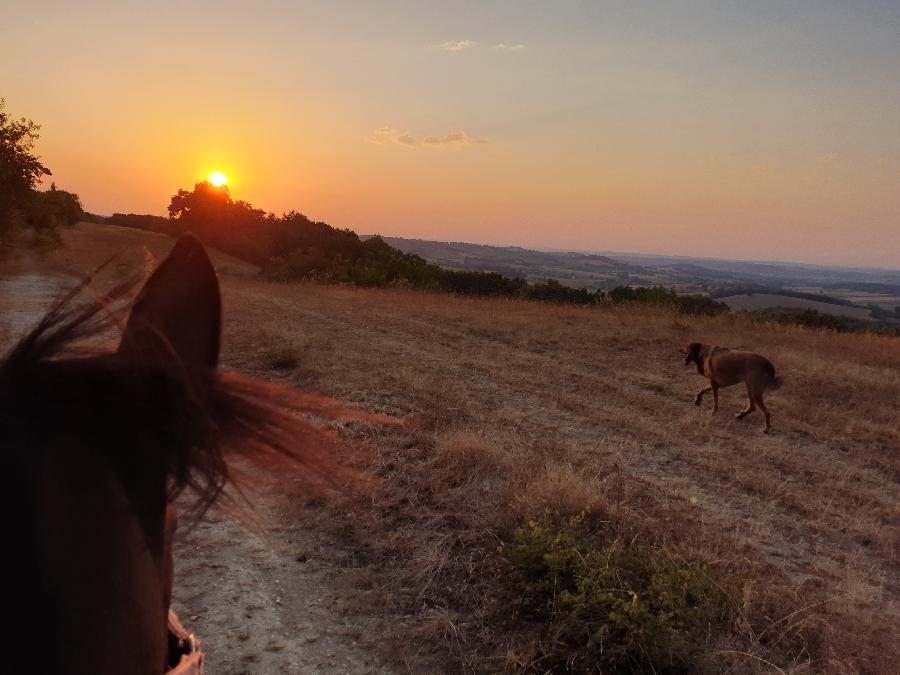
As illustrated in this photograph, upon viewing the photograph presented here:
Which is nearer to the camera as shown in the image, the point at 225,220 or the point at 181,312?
the point at 181,312

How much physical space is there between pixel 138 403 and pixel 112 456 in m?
0.06

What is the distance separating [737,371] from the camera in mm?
7906

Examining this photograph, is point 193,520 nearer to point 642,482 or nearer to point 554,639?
point 554,639

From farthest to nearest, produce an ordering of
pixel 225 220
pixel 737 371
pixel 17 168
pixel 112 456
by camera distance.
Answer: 1. pixel 225 220
2. pixel 17 168
3. pixel 737 371
4. pixel 112 456

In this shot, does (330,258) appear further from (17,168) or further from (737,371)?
(737,371)

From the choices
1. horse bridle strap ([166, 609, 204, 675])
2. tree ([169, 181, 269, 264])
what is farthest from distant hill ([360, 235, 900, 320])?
horse bridle strap ([166, 609, 204, 675])

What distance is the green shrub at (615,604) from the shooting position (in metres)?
2.73

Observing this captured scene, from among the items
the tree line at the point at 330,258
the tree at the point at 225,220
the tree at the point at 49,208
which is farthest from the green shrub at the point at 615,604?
the tree at the point at 225,220

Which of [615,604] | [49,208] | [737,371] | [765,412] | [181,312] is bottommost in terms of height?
[765,412]

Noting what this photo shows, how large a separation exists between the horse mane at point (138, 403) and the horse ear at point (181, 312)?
0.02 metres

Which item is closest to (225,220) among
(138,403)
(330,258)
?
(330,258)

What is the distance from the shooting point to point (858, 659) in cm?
294

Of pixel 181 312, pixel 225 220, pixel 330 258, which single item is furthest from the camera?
pixel 225 220

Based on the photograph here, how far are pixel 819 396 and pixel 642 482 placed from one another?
5448 millimetres
